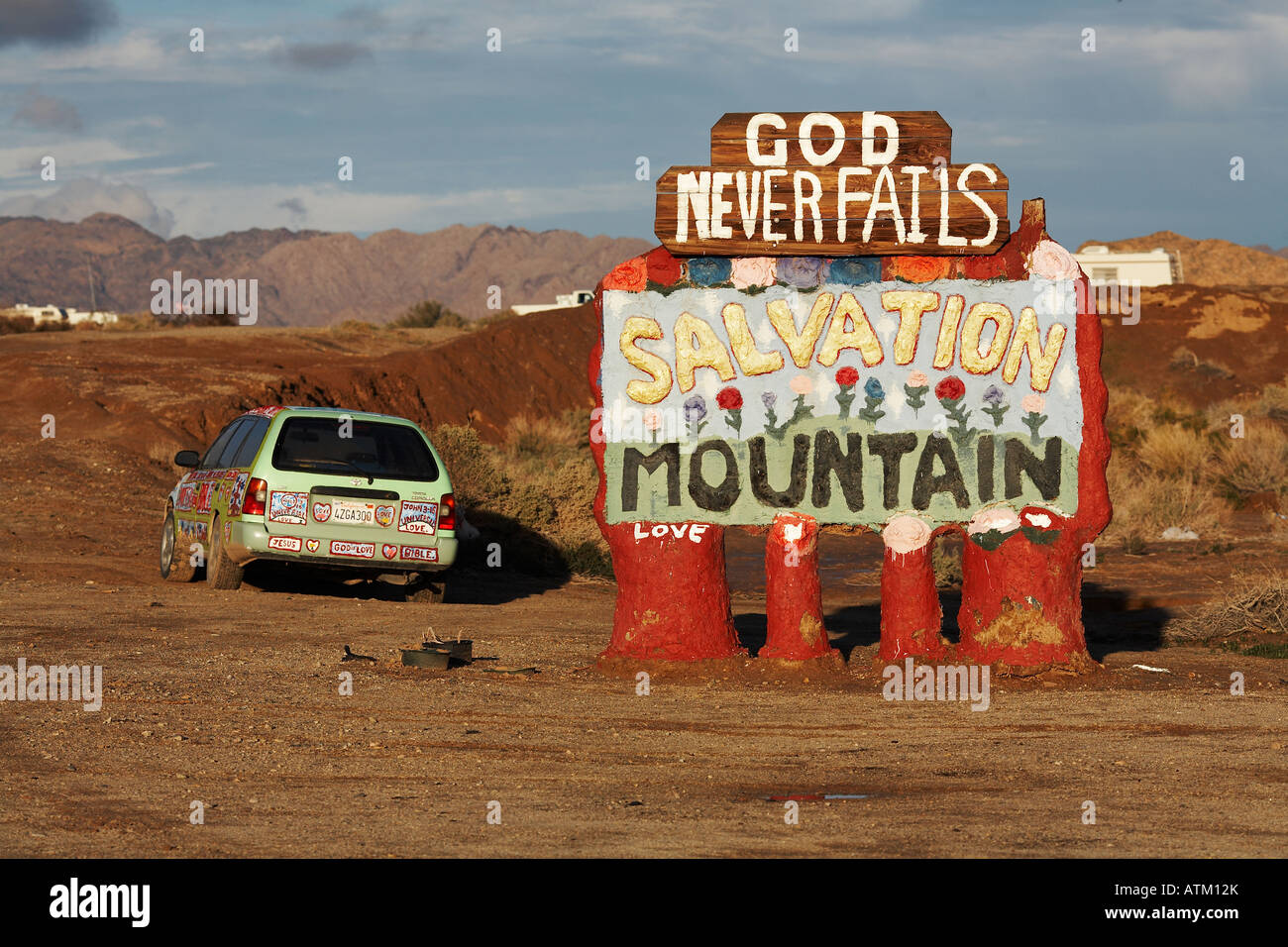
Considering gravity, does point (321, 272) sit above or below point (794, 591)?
above

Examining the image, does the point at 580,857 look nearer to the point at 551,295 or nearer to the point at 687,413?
the point at 687,413

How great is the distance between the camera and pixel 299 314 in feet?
580

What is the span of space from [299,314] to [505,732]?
17299 cm

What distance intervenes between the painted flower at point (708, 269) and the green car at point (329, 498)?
13.3ft

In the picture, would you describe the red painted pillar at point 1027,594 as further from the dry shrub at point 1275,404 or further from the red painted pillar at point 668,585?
the dry shrub at point 1275,404

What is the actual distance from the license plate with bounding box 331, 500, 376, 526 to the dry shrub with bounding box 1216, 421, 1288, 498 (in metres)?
20.6

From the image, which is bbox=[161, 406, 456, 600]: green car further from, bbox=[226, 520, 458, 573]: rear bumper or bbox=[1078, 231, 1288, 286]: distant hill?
bbox=[1078, 231, 1288, 286]: distant hill

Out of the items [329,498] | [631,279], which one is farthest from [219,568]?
[631,279]

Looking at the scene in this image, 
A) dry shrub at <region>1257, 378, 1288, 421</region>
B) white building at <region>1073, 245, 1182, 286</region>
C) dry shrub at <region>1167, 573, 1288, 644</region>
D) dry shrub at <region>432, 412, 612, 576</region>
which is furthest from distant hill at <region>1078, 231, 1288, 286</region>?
dry shrub at <region>1167, 573, 1288, 644</region>

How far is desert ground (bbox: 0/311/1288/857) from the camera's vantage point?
6465 millimetres

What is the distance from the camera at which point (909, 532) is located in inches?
428

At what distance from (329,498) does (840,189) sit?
5.36m

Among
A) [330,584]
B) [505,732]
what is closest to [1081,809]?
[505,732]

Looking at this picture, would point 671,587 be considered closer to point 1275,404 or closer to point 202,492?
point 202,492
